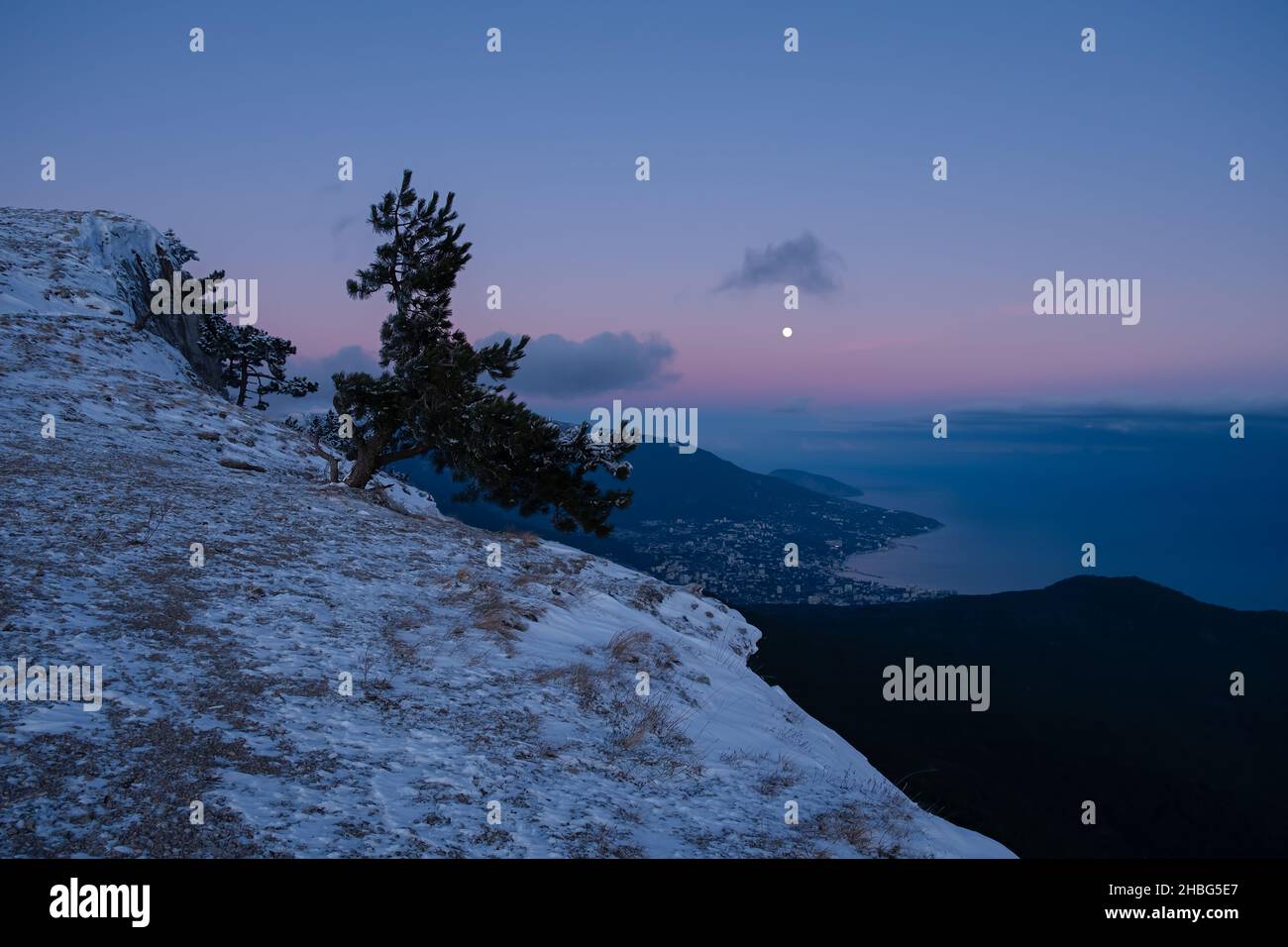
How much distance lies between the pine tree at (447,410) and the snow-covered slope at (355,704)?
3034 mm

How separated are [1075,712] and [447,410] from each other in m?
50.6

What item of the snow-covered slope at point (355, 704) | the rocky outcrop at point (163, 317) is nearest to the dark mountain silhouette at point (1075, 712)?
the snow-covered slope at point (355, 704)

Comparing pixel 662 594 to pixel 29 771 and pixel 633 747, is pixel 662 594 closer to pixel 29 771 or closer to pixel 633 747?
pixel 633 747

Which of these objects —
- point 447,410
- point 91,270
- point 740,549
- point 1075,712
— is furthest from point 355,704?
point 740,549

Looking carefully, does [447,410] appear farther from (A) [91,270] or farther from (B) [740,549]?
(B) [740,549]

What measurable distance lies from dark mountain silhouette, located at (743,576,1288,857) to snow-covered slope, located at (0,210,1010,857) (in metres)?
5.72

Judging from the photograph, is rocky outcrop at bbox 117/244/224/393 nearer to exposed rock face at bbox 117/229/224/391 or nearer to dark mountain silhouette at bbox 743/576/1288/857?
exposed rock face at bbox 117/229/224/391

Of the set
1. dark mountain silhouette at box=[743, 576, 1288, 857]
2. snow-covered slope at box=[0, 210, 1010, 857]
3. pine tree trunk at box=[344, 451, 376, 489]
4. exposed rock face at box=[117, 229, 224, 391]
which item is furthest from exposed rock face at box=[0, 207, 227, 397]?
dark mountain silhouette at box=[743, 576, 1288, 857]

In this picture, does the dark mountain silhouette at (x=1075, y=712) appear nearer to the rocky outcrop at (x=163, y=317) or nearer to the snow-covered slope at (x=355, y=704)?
the snow-covered slope at (x=355, y=704)

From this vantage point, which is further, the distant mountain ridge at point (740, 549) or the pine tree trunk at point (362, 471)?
the distant mountain ridge at point (740, 549)

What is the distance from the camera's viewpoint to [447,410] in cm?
1778

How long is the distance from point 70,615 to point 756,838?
8.20 meters

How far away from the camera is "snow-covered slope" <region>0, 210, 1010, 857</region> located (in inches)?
186

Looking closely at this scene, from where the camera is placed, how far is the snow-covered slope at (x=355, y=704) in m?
4.72
